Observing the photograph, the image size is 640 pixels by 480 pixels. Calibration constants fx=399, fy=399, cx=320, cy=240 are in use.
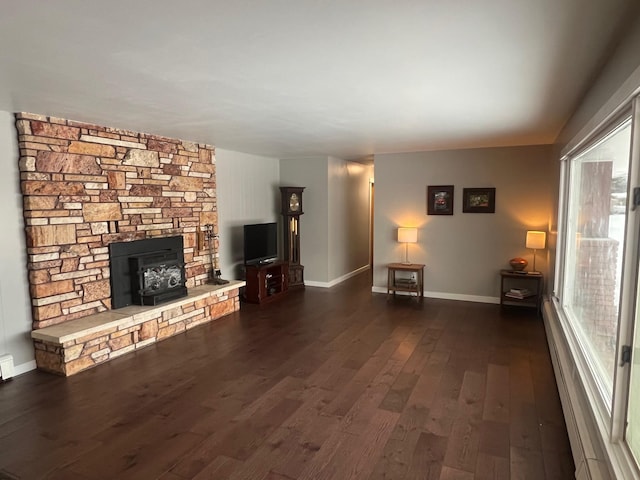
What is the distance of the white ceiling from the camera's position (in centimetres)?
164

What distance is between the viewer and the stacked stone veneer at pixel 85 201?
3559 millimetres

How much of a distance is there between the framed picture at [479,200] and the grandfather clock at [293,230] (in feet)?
8.69

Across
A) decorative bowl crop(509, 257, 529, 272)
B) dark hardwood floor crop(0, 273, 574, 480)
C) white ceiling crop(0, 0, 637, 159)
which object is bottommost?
dark hardwood floor crop(0, 273, 574, 480)

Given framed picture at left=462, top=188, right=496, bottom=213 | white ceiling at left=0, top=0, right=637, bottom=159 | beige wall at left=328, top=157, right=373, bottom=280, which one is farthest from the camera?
beige wall at left=328, top=157, right=373, bottom=280

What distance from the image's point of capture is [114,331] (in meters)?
3.89

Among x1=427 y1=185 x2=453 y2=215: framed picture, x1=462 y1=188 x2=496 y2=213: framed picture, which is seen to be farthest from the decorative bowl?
x1=427 y1=185 x2=453 y2=215: framed picture

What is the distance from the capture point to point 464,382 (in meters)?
3.31

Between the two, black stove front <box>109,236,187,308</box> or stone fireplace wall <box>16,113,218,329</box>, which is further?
black stove front <box>109,236,187,308</box>

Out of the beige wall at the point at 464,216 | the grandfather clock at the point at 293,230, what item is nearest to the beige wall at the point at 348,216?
the grandfather clock at the point at 293,230

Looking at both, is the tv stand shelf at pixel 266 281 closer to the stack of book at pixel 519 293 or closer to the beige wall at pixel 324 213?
the beige wall at pixel 324 213

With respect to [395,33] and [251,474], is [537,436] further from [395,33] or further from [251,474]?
[395,33]

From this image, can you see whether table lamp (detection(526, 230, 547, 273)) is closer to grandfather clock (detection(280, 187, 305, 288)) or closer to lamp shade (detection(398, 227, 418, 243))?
lamp shade (detection(398, 227, 418, 243))

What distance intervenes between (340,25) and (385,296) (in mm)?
5038

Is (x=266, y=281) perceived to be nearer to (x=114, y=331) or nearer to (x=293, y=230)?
(x=293, y=230)
